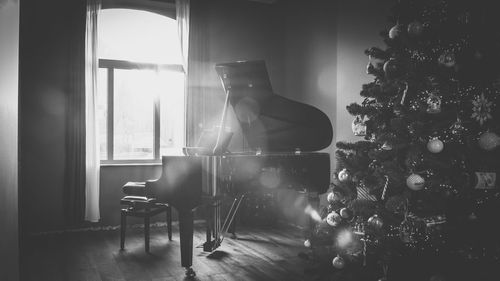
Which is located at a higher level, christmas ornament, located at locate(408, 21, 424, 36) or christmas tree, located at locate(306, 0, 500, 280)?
christmas ornament, located at locate(408, 21, 424, 36)

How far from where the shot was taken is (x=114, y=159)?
490cm

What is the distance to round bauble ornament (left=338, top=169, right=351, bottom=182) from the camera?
7.73 feet

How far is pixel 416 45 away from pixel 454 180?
77cm

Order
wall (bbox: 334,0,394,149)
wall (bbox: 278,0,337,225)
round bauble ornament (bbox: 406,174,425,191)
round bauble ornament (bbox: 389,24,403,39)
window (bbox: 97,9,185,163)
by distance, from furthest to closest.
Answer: window (bbox: 97,9,185,163)
wall (bbox: 278,0,337,225)
wall (bbox: 334,0,394,149)
round bauble ornament (bbox: 389,24,403,39)
round bauble ornament (bbox: 406,174,425,191)

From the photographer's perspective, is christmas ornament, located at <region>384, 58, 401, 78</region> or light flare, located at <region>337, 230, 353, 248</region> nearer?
christmas ornament, located at <region>384, 58, 401, 78</region>

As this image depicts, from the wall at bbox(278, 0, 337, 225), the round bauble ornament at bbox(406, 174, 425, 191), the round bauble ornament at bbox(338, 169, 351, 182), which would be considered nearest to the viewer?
the round bauble ornament at bbox(406, 174, 425, 191)

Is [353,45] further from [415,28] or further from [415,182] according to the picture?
[415,182]

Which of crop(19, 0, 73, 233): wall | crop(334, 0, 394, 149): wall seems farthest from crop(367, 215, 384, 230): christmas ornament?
crop(19, 0, 73, 233): wall

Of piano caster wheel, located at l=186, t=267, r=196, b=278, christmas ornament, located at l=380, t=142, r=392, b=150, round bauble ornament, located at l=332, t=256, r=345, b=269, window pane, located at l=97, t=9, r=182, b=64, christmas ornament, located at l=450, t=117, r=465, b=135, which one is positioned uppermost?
window pane, located at l=97, t=9, r=182, b=64

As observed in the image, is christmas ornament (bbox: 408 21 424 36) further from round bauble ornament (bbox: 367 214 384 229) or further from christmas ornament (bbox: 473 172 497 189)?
round bauble ornament (bbox: 367 214 384 229)

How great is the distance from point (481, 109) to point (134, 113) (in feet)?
13.3

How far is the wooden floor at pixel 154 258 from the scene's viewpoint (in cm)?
297

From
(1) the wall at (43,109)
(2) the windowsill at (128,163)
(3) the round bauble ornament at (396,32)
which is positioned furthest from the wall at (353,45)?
(1) the wall at (43,109)

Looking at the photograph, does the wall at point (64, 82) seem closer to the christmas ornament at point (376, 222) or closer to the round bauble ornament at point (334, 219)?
the round bauble ornament at point (334, 219)
